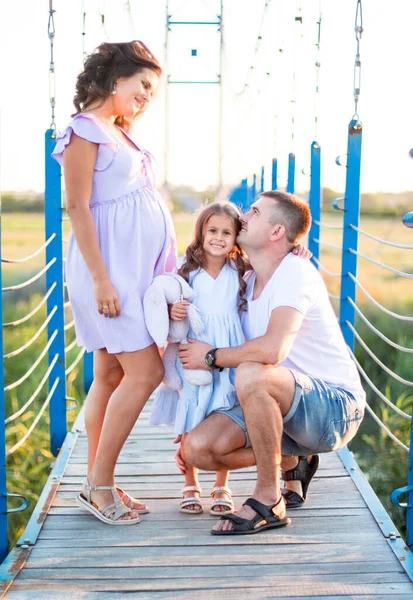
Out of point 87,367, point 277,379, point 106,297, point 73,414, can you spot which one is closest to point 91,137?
point 106,297

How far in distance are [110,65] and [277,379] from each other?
30.5 inches

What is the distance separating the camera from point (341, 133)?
2.48m

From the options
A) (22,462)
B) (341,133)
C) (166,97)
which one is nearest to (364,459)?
(22,462)

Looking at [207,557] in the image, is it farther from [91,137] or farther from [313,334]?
[91,137]

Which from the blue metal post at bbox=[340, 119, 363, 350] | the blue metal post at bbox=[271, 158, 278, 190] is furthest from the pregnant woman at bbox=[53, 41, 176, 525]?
the blue metal post at bbox=[271, 158, 278, 190]

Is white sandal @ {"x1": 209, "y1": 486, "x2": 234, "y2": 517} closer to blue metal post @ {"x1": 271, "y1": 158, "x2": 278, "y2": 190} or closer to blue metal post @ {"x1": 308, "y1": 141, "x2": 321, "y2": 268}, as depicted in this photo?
blue metal post @ {"x1": 308, "y1": 141, "x2": 321, "y2": 268}

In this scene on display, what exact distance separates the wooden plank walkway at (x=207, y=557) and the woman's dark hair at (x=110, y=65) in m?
0.96

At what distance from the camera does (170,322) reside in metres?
1.83

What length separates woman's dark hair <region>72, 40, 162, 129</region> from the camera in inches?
69.6

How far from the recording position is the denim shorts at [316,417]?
5.78 ft

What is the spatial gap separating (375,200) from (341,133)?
1253cm

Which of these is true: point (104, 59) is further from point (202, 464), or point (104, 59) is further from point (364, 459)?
point (364, 459)

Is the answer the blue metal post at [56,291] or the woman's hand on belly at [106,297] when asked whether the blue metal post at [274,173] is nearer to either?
the blue metal post at [56,291]

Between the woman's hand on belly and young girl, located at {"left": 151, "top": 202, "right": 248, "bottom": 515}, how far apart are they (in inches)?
8.1
